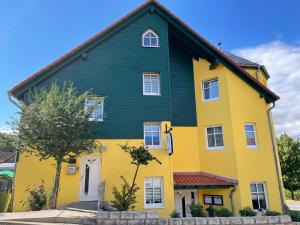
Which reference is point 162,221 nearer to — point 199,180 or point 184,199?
point 199,180

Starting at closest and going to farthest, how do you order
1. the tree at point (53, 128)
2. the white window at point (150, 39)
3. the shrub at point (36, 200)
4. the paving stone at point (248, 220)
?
the paving stone at point (248, 220) < the tree at point (53, 128) < the shrub at point (36, 200) < the white window at point (150, 39)

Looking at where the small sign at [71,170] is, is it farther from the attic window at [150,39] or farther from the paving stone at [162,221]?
the attic window at [150,39]

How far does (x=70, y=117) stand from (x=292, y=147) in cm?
2838

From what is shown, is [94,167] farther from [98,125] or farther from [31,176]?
→ [31,176]

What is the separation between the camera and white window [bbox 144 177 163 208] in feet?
41.1

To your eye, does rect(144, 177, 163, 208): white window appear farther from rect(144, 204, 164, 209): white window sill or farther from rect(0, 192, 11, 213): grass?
rect(0, 192, 11, 213): grass

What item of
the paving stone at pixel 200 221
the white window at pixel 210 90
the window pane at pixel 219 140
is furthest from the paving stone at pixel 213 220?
the white window at pixel 210 90

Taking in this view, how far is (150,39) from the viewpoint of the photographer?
15.2 metres

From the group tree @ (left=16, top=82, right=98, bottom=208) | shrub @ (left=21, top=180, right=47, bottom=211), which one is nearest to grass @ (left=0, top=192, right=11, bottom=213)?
shrub @ (left=21, top=180, right=47, bottom=211)

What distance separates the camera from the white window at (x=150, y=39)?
49.4 ft

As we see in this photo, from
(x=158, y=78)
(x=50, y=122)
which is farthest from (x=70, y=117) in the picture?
(x=158, y=78)

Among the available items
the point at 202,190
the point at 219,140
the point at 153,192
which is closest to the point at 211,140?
the point at 219,140

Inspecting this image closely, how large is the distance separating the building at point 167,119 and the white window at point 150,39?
0.21ft

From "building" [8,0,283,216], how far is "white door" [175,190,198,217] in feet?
0.19
